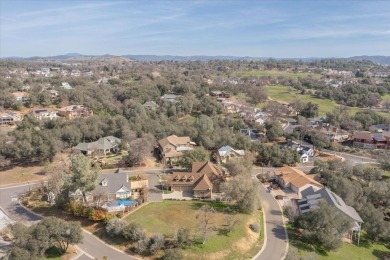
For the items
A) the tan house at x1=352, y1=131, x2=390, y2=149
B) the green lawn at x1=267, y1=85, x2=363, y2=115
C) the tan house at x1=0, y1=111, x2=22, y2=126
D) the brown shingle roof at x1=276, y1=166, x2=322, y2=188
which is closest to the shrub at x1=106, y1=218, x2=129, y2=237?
the brown shingle roof at x1=276, y1=166, x2=322, y2=188

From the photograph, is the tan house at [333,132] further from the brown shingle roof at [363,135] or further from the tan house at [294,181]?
the tan house at [294,181]

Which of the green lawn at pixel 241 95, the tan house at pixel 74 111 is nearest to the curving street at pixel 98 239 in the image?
the tan house at pixel 74 111

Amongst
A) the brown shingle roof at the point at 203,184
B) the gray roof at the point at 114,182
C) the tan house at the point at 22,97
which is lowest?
the brown shingle roof at the point at 203,184

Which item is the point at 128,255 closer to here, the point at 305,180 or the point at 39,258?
the point at 39,258

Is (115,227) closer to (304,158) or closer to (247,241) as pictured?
(247,241)

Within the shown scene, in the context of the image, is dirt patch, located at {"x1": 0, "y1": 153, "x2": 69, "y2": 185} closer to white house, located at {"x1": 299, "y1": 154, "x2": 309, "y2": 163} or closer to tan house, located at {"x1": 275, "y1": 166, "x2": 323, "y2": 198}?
tan house, located at {"x1": 275, "y1": 166, "x2": 323, "y2": 198}
